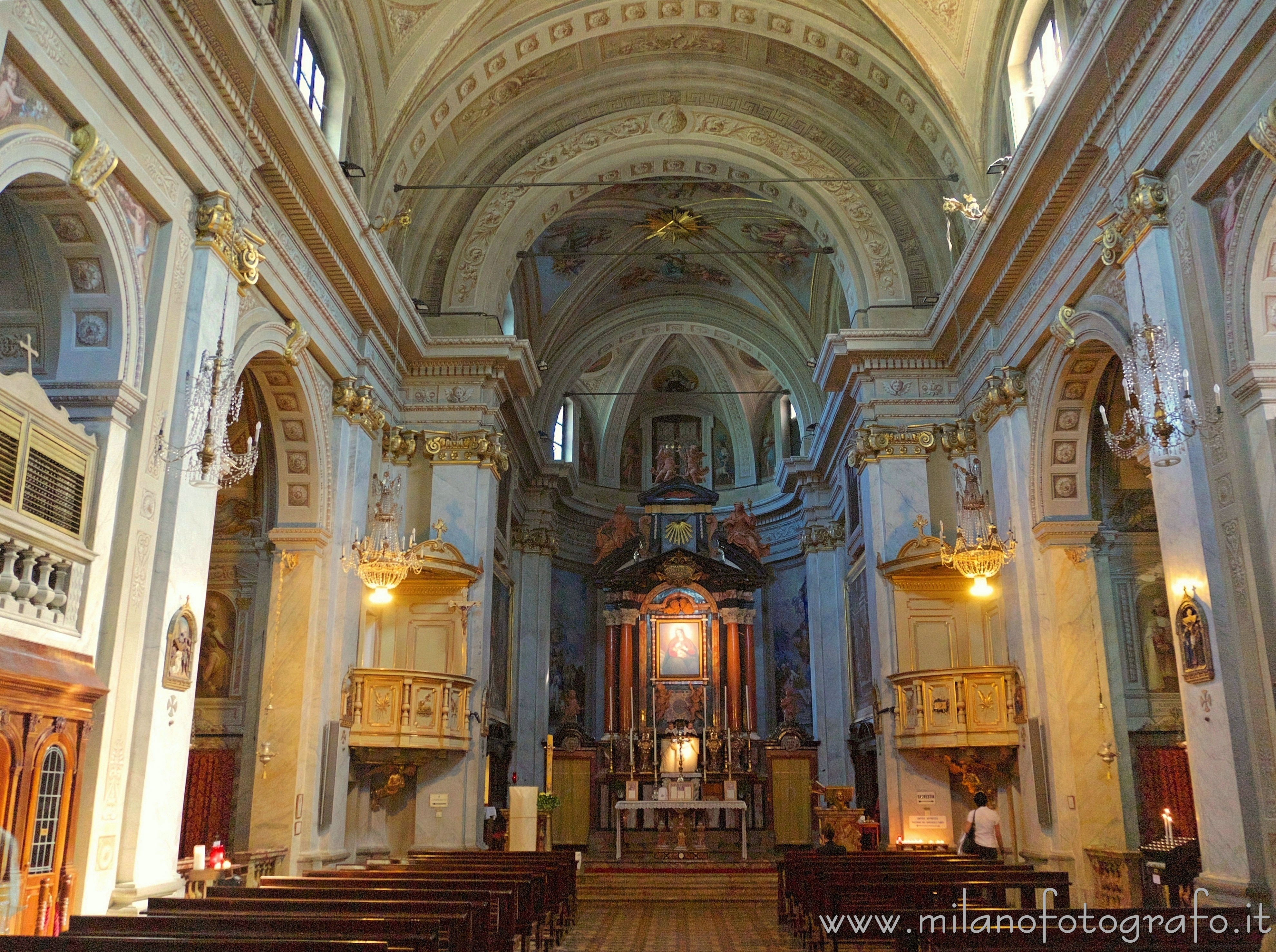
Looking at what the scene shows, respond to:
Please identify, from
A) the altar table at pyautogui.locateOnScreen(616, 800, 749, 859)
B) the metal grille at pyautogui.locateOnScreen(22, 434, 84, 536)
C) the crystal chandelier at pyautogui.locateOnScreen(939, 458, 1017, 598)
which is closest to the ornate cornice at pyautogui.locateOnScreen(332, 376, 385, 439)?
the metal grille at pyautogui.locateOnScreen(22, 434, 84, 536)

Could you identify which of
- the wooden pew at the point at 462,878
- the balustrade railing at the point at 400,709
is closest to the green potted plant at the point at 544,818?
the balustrade railing at the point at 400,709

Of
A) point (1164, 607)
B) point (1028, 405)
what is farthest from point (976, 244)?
point (1164, 607)

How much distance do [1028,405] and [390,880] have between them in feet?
30.8

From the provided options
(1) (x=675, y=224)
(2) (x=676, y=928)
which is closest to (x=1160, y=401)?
(2) (x=676, y=928)

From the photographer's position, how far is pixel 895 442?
52.9 feet

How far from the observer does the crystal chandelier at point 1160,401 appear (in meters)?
7.37

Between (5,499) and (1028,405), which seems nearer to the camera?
(5,499)

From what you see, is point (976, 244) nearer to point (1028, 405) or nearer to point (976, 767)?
point (1028, 405)

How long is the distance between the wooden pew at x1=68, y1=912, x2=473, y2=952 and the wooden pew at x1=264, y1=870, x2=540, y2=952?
1.11m

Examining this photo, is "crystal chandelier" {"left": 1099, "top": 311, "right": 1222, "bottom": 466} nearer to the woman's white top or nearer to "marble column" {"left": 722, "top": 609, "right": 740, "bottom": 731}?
the woman's white top

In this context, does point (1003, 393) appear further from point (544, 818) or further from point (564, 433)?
point (564, 433)

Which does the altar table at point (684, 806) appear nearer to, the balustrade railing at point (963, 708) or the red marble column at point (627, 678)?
the balustrade railing at point (963, 708)

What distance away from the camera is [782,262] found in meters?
23.0

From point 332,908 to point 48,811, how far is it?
7.17 feet
